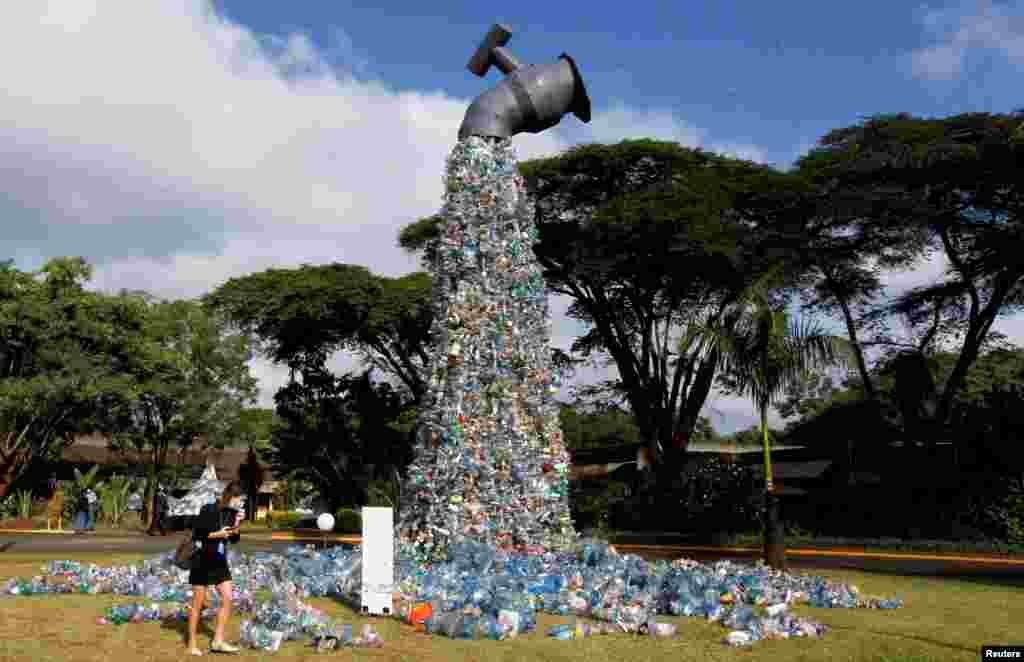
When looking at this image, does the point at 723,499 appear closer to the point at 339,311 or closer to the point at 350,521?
the point at 350,521

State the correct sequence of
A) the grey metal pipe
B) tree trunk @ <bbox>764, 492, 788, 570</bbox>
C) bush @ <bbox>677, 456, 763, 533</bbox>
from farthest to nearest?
bush @ <bbox>677, 456, 763, 533</bbox>
the grey metal pipe
tree trunk @ <bbox>764, 492, 788, 570</bbox>

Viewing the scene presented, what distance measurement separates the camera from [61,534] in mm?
32938

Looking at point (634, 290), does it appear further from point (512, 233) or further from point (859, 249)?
point (512, 233)

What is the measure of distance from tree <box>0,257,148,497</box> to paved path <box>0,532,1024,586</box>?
4743 millimetres

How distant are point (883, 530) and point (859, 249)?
28.8 feet

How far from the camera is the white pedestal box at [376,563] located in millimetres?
10508

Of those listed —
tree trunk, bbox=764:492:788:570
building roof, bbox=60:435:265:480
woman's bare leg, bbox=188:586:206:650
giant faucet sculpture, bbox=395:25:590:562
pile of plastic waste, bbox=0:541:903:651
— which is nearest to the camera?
woman's bare leg, bbox=188:586:206:650

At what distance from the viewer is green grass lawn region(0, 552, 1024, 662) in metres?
8.16

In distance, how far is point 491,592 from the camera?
35.1 ft

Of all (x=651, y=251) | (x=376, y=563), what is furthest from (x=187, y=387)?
(x=376, y=563)

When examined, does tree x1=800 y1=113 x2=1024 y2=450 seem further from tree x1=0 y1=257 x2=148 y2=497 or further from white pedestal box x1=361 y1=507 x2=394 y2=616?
tree x1=0 y1=257 x2=148 y2=497

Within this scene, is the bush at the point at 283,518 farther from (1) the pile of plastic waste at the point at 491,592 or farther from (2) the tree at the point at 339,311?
(1) the pile of plastic waste at the point at 491,592

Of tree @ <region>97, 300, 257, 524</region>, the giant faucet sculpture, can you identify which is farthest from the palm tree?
tree @ <region>97, 300, 257, 524</region>

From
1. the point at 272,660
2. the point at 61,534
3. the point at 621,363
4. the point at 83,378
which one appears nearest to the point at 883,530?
the point at 621,363
